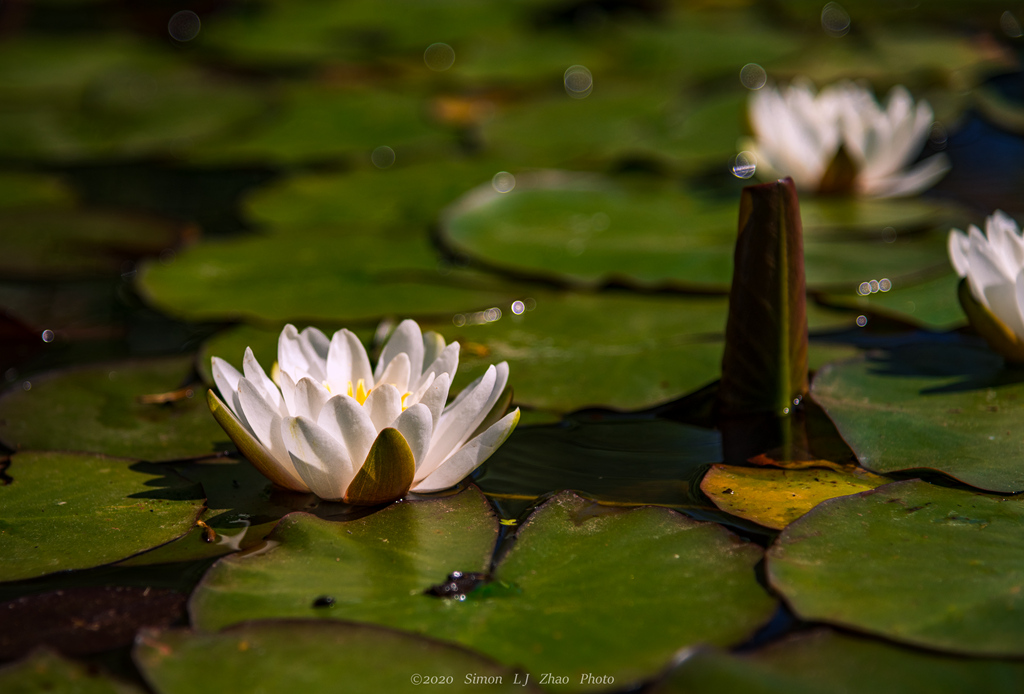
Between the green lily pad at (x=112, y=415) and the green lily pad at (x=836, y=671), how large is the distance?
1.18m

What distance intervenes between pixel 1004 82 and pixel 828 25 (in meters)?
1.48

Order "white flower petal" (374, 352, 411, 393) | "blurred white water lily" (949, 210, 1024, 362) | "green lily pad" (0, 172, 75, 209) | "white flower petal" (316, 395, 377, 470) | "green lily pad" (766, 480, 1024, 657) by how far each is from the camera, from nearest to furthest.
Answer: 1. "green lily pad" (766, 480, 1024, 657)
2. "white flower petal" (316, 395, 377, 470)
3. "white flower petal" (374, 352, 411, 393)
4. "blurred white water lily" (949, 210, 1024, 362)
5. "green lily pad" (0, 172, 75, 209)

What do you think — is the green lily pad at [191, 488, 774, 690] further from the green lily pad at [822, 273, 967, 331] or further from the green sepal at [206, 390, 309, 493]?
the green lily pad at [822, 273, 967, 331]

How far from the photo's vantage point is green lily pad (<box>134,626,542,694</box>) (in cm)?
113

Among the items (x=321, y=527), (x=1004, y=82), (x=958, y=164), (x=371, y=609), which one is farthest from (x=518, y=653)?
(x=1004, y=82)

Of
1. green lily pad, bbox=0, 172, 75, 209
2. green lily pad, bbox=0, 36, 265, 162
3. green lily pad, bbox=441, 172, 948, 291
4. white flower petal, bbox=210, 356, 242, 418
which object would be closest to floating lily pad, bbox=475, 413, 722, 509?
white flower petal, bbox=210, 356, 242, 418

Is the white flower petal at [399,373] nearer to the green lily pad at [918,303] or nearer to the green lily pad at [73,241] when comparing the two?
the green lily pad at [918,303]

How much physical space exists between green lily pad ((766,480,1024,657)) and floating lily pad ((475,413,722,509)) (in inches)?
11.1

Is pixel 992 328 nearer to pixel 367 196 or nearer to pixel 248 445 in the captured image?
pixel 248 445

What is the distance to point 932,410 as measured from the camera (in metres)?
1.80

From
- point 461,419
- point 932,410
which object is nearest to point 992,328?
point 932,410

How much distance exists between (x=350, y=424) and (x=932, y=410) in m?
1.20

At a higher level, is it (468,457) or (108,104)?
(108,104)

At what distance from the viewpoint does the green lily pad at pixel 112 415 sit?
1.88m
